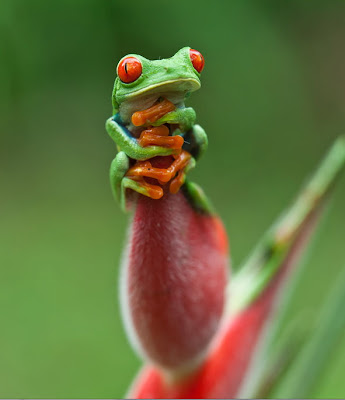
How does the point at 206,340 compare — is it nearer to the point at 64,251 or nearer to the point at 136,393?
the point at 136,393

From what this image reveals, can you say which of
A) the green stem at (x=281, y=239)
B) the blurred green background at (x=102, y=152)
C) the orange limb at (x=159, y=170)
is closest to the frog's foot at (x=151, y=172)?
the orange limb at (x=159, y=170)

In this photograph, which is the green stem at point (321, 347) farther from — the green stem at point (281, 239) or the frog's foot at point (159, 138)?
the frog's foot at point (159, 138)

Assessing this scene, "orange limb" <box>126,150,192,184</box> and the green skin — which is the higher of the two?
the green skin

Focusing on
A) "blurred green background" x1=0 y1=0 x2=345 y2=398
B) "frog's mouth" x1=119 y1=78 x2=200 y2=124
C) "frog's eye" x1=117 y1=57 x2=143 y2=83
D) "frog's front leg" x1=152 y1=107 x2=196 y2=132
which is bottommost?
"blurred green background" x1=0 y1=0 x2=345 y2=398

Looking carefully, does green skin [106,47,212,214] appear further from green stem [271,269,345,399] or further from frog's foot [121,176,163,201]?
green stem [271,269,345,399]

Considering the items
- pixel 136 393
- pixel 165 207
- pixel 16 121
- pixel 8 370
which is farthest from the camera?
pixel 16 121

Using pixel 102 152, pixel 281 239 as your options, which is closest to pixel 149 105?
pixel 281 239

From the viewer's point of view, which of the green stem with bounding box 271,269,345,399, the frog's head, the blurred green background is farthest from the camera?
the blurred green background

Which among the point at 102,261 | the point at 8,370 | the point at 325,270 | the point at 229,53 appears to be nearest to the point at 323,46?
the point at 229,53

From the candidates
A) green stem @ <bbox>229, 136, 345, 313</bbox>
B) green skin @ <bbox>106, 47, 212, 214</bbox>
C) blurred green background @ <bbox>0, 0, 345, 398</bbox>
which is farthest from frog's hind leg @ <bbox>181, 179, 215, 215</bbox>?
blurred green background @ <bbox>0, 0, 345, 398</bbox>
